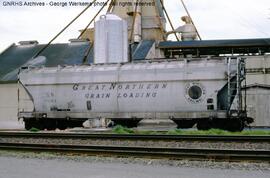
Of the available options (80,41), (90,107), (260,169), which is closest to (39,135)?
(90,107)

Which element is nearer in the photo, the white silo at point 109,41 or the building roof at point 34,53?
the white silo at point 109,41

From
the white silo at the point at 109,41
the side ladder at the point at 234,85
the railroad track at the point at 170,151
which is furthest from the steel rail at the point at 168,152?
the white silo at the point at 109,41

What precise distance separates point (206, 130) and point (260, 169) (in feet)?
36.5

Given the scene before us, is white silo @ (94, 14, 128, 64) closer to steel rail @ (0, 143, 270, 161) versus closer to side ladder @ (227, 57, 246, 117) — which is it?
side ladder @ (227, 57, 246, 117)

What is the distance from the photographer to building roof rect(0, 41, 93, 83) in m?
39.8

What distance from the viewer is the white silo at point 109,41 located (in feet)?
100

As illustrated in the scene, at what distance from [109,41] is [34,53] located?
49.1 feet

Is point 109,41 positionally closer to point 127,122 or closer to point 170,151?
point 127,122

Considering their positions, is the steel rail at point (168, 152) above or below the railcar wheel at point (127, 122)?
below

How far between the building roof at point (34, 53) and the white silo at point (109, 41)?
335 inches

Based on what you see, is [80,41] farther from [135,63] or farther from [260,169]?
[260,169]

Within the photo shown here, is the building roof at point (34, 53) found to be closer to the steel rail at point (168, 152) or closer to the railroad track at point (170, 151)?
the railroad track at point (170, 151)

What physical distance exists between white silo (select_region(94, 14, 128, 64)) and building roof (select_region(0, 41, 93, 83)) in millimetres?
8500

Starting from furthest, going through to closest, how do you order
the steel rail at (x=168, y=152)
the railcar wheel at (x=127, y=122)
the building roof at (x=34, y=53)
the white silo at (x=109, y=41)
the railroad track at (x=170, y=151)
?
the building roof at (x=34, y=53), the white silo at (x=109, y=41), the railcar wheel at (x=127, y=122), the railroad track at (x=170, y=151), the steel rail at (x=168, y=152)
